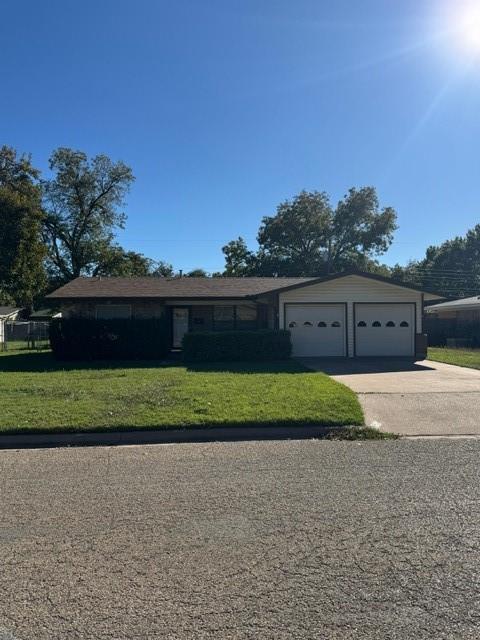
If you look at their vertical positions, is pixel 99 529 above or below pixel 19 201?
below

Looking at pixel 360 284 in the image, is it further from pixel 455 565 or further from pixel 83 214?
pixel 83 214

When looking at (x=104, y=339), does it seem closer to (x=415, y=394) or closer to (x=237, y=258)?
(x=415, y=394)

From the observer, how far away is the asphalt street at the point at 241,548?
2953 millimetres

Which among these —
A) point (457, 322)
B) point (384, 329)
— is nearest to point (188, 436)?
point (384, 329)

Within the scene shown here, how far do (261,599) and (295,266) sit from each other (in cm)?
4733

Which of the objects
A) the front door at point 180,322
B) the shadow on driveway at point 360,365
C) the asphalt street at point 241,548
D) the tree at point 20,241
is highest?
the tree at point 20,241

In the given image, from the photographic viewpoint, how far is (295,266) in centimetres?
4969

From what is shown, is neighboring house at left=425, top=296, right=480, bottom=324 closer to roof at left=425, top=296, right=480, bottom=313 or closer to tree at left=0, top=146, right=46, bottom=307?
roof at left=425, top=296, right=480, bottom=313

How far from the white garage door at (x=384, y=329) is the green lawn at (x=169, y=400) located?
6252 millimetres

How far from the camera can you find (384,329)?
1972 cm

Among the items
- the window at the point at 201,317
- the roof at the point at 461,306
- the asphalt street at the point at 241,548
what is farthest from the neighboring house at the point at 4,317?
the asphalt street at the point at 241,548

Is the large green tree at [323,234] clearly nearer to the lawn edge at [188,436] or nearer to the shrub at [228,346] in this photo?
the shrub at [228,346]

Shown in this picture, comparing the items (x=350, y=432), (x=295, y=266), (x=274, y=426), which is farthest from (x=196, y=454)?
(x=295, y=266)

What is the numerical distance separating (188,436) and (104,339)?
12.5m
